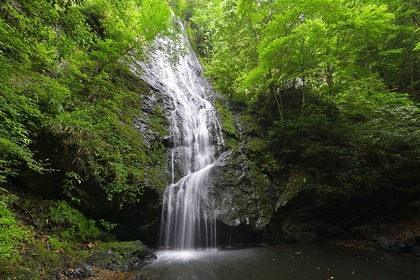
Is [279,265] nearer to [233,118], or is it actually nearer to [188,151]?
[188,151]

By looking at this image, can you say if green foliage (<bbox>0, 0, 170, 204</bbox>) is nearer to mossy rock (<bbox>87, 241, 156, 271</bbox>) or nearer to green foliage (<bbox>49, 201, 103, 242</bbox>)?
green foliage (<bbox>49, 201, 103, 242</bbox>)

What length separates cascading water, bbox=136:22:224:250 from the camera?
890 centimetres

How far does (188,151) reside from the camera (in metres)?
11.5

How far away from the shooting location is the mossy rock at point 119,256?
20.1ft

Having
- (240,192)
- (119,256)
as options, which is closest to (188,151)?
(240,192)

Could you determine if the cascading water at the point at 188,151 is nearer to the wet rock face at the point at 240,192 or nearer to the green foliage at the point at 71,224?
the wet rock face at the point at 240,192

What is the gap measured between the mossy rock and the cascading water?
166cm

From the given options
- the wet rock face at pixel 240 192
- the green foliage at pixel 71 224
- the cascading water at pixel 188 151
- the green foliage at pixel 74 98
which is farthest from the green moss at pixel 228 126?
the green foliage at pixel 71 224

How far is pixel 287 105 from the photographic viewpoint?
42.9 ft

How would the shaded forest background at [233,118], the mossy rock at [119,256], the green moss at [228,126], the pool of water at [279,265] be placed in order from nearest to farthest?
the shaded forest background at [233,118] → the pool of water at [279,265] → the mossy rock at [119,256] → the green moss at [228,126]

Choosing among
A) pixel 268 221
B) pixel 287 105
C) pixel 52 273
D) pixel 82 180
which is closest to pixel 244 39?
pixel 287 105

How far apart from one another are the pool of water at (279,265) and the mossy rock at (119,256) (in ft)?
1.17

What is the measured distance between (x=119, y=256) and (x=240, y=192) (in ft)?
16.3

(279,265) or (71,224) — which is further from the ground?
(71,224)
